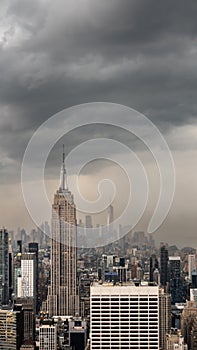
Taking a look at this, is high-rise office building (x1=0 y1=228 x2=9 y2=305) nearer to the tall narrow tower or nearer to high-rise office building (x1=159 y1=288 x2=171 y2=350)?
the tall narrow tower

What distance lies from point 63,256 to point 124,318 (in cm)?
154

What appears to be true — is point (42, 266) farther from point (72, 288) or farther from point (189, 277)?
→ point (189, 277)

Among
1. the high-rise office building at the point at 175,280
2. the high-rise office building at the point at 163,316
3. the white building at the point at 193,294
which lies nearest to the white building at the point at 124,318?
the high-rise office building at the point at 163,316

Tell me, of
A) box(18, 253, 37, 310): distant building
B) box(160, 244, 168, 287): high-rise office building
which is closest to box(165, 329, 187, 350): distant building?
box(160, 244, 168, 287): high-rise office building

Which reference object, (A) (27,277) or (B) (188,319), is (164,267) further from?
(A) (27,277)

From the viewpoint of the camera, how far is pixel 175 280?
200 inches

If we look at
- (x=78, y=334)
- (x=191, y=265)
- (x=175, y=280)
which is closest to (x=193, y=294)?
(x=175, y=280)

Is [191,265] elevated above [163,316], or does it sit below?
above

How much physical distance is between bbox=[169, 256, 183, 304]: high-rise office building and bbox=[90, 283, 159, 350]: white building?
2.06 ft

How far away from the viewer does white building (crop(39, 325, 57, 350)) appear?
189 inches

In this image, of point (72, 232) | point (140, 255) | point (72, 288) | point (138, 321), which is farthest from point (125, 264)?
point (72, 288)

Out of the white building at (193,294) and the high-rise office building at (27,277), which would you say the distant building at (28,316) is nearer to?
the high-rise office building at (27,277)

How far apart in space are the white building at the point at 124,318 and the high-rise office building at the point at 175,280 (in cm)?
63

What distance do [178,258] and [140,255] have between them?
0.29m
